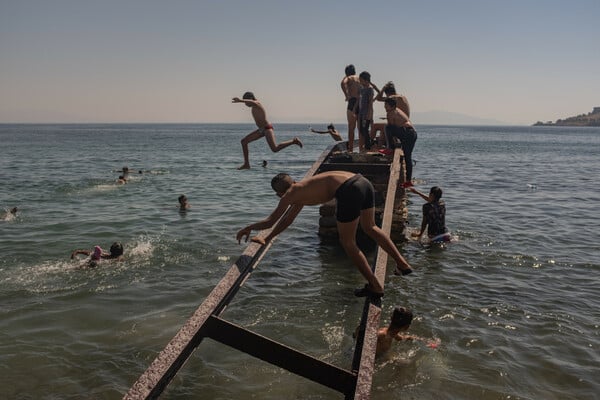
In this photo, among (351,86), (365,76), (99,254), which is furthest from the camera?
(351,86)

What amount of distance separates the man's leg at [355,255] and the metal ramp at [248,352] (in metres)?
0.21

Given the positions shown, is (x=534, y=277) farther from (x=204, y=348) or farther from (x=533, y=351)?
(x=204, y=348)

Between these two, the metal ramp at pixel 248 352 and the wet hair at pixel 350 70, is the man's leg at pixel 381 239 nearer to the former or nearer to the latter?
the metal ramp at pixel 248 352

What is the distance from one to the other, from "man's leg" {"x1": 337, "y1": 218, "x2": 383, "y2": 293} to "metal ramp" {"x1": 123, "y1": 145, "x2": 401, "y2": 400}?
21 cm

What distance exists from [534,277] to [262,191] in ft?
55.1

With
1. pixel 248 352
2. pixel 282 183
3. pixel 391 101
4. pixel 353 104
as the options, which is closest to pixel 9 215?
pixel 353 104

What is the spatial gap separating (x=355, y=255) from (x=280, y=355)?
1.53 metres

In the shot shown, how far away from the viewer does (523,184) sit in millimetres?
27688

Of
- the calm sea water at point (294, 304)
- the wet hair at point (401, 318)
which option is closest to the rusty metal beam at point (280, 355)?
the calm sea water at point (294, 304)

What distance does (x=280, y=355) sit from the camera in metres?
4.88

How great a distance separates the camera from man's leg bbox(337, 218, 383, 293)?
548 cm

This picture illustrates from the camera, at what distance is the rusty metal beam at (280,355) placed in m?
4.60

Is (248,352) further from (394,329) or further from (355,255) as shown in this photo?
(394,329)

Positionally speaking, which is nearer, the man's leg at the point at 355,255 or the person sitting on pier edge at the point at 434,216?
the man's leg at the point at 355,255
